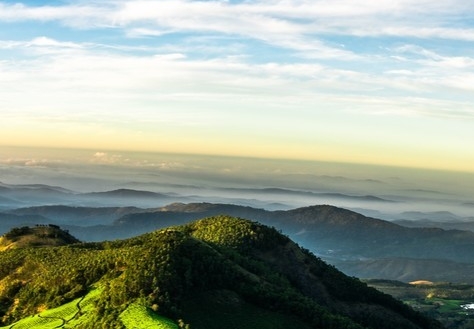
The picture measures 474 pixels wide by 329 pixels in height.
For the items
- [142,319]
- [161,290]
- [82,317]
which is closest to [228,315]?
[161,290]

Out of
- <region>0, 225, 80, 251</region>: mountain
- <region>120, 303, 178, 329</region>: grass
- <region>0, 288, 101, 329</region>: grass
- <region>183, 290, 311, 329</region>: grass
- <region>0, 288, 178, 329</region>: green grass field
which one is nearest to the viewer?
<region>120, 303, 178, 329</region>: grass

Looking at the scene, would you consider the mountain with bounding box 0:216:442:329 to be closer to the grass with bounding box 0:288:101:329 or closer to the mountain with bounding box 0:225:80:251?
the grass with bounding box 0:288:101:329

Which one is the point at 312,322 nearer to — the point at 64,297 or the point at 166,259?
the point at 166,259

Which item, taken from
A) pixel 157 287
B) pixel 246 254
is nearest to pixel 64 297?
pixel 157 287

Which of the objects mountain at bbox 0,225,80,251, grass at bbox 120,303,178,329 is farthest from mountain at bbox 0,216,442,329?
mountain at bbox 0,225,80,251

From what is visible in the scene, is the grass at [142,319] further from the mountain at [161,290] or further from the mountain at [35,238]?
the mountain at [35,238]

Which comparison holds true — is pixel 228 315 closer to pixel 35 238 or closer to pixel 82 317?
pixel 82 317

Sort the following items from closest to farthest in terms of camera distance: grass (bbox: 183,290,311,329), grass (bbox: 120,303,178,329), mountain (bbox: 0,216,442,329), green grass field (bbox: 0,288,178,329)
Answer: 1. grass (bbox: 120,303,178,329)
2. green grass field (bbox: 0,288,178,329)
3. mountain (bbox: 0,216,442,329)
4. grass (bbox: 183,290,311,329)

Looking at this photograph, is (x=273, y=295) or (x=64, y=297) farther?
(x=273, y=295)

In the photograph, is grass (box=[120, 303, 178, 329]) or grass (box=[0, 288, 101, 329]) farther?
grass (box=[0, 288, 101, 329])
